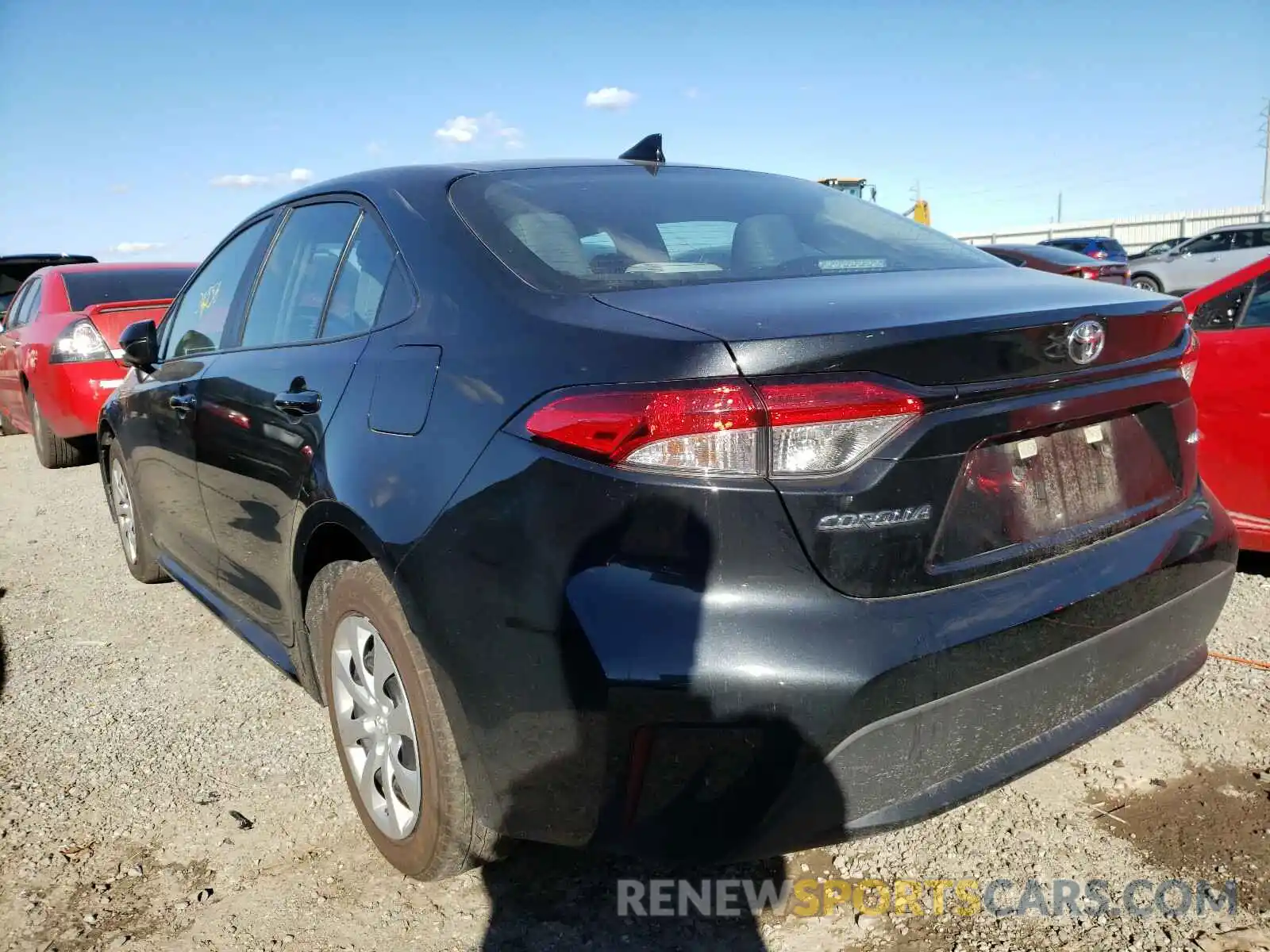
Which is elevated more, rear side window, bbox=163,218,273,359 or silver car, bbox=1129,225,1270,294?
rear side window, bbox=163,218,273,359

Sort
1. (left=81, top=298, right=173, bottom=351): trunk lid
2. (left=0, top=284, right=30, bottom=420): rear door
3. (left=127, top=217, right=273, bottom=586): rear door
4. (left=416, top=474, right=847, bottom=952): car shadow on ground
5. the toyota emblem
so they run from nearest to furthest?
(left=416, top=474, right=847, bottom=952): car shadow on ground
the toyota emblem
(left=127, top=217, right=273, bottom=586): rear door
(left=81, top=298, right=173, bottom=351): trunk lid
(left=0, top=284, right=30, bottom=420): rear door

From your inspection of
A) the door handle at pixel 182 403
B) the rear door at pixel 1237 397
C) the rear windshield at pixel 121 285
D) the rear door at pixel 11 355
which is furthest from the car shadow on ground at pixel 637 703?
the rear door at pixel 11 355

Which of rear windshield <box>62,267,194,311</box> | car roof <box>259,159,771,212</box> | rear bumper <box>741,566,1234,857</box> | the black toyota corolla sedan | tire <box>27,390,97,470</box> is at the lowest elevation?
tire <box>27,390,97,470</box>

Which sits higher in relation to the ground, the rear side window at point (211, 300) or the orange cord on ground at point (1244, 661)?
the rear side window at point (211, 300)

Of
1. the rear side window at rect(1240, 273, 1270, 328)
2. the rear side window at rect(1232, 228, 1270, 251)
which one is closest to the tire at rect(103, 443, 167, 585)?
the rear side window at rect(1240, 273, 1270, 328)

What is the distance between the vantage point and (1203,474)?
386 centimetres

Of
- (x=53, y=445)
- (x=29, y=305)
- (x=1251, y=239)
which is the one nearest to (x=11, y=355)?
(x=29, y=305)

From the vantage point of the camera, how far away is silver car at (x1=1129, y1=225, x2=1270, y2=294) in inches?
639

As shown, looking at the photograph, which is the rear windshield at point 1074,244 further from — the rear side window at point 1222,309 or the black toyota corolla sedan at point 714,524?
the black toyota corolla sedan at point 714,524

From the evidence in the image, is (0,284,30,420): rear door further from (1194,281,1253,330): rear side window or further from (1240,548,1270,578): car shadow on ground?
(1240,548,1270,578): car shadow on ground

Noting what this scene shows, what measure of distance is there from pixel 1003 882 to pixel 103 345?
6.95m

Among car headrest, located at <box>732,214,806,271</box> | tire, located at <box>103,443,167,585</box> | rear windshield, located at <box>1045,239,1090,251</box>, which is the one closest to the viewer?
car headrest, located at <box>732,214,806,271</box>

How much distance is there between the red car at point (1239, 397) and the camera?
3654 mm

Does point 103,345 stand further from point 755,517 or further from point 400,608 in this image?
point 755,517
